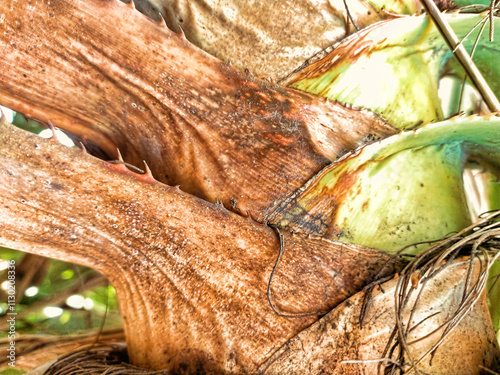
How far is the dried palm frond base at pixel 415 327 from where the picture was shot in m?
1.00

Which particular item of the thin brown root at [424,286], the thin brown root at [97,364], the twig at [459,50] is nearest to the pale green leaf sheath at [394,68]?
the twig at [459,50]

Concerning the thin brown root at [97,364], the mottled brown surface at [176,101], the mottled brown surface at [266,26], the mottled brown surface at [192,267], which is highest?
the mottled brown surface at [266,26]

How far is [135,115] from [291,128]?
0.40 m

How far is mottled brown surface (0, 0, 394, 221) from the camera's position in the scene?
1.03 metres

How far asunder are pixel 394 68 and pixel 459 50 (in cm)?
16

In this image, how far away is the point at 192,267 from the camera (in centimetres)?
109

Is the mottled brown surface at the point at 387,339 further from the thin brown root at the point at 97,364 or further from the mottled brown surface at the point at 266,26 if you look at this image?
the mottled brown surface at the point at 266,26

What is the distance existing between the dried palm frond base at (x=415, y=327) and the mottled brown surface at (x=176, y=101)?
0.33 m

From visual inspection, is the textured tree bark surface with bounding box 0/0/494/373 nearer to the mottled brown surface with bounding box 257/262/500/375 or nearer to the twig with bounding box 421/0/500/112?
the mottled brown surface with bounding box 257/262/500/375

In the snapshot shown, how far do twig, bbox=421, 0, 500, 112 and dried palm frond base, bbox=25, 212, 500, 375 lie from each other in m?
0.32

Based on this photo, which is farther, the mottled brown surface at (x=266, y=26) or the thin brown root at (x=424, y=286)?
the mottled brown surface at (x=266, y=26)

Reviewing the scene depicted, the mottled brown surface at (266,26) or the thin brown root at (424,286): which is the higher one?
the mottled brown surface at (266,26)

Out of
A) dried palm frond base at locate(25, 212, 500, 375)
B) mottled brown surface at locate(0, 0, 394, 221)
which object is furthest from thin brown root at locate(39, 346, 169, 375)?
mottled brown surface at locate(0, 0, 394, 221)

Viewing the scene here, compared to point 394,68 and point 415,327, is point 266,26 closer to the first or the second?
point 394,68
